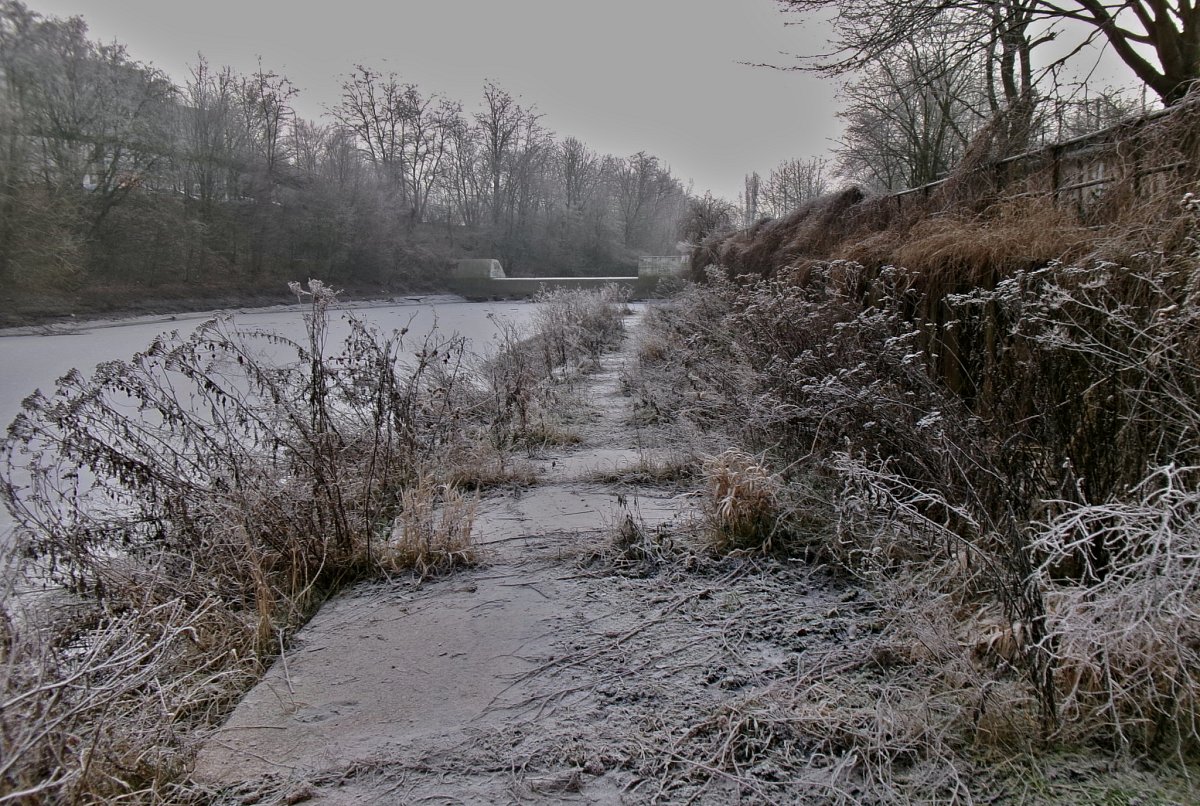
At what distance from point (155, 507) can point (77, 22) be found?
27.2 m

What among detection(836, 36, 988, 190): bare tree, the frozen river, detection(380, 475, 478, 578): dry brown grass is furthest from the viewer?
detection(836, 36, 988, 190): bare tree

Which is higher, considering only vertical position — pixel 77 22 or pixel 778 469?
pixel 77 22

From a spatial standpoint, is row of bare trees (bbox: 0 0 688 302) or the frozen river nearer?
the frozen river

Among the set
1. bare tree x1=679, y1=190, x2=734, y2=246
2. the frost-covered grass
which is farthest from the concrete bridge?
the frost-covered grass

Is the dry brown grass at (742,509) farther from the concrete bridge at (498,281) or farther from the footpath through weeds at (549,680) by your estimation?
the concrete bridge at (498,281)

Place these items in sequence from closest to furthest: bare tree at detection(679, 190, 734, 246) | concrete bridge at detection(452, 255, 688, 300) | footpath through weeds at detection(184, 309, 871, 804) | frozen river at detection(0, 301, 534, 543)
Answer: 1. footpath through weeds at detection(184, 309, 871, 804)
2. frozen river at detection(0, 301, 534, 543)
3. bare tree at detection(679, 190, 734, 246)
4. concrete bridge at detection(452, 255, 688, 300)

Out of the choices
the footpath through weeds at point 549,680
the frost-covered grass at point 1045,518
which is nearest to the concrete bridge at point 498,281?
the footpath through weeds at point 549,680

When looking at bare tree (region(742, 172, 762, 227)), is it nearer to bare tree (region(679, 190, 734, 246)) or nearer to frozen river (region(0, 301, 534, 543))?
bare tree (region(679, 190, 734, 246))

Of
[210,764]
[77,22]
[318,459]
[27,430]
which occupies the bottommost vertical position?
[210,764]

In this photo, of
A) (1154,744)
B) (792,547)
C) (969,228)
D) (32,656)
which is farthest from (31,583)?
(969,228)

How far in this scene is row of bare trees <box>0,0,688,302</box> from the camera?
1783cm

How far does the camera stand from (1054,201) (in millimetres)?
3996

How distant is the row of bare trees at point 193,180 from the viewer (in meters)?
17.8

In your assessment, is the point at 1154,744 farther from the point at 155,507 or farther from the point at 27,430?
the point at 27,430
